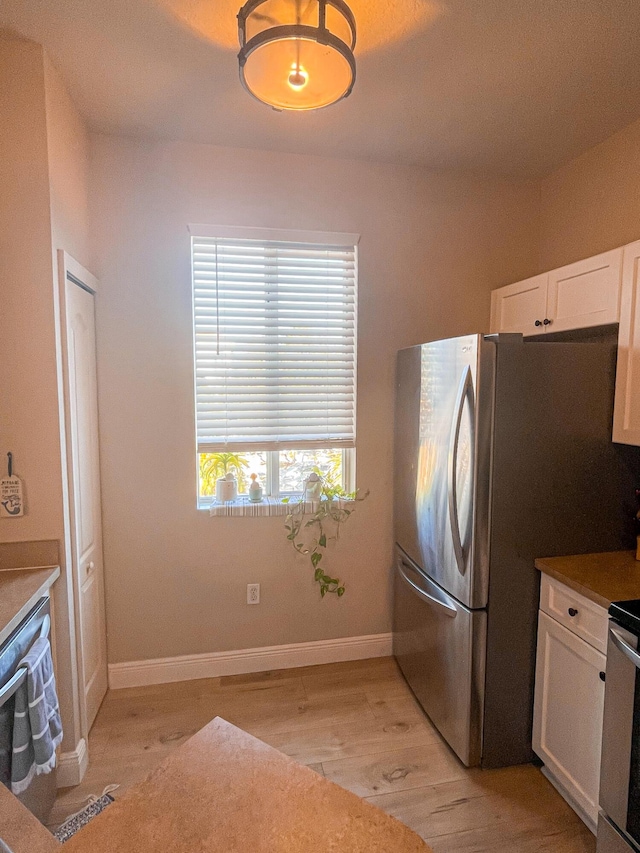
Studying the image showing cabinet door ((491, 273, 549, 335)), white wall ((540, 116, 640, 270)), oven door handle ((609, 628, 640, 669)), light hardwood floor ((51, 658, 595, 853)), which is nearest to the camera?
oven door handle ((609, 628, 640, 669))

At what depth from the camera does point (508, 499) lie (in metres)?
1.81

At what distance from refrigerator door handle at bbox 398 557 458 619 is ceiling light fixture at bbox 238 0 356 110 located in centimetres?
191

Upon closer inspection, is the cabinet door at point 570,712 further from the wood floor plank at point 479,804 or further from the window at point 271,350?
the window at point 271,350

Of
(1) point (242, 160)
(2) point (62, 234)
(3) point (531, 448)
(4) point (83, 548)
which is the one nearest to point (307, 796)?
(3) point (531, 448)

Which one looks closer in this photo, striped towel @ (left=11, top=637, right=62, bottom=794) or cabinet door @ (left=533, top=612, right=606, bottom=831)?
striped towel @ (left=11, top=637, right=62, bottom=794)

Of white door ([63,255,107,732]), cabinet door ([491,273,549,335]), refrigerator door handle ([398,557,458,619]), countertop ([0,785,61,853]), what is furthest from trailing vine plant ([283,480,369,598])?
countertop ([0,785,61,853])

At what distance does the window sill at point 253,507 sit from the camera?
2.42m

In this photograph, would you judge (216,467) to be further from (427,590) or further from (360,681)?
(360,681)

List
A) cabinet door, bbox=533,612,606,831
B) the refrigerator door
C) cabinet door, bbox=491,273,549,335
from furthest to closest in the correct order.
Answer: cabinet door, bbox=491,273,549,335, the refrigerator door, cabinet door, bbox=533,612,606,831

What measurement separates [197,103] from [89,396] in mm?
1357

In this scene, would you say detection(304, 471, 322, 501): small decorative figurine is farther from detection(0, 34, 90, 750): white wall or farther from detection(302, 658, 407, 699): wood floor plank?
detection(0, 34, 90, 750): white wall

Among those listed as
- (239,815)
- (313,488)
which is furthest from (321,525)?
(239,815)

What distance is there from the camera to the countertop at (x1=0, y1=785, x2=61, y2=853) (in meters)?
0.87

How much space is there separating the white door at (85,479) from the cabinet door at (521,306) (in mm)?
2093
